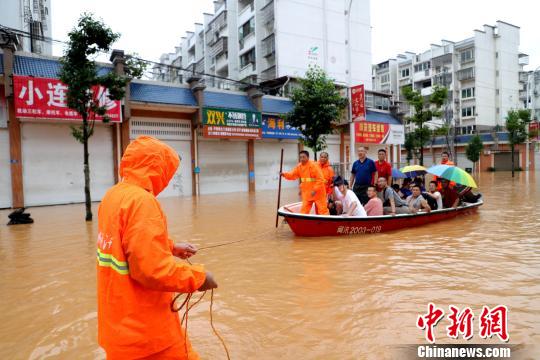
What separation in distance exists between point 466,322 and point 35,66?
1730 cm

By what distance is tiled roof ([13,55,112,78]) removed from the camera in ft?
49.0

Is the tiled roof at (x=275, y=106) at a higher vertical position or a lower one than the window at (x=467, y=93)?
lower

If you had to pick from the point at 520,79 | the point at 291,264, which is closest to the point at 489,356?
the point at 291,264

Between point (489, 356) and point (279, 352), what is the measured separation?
168 centimetres

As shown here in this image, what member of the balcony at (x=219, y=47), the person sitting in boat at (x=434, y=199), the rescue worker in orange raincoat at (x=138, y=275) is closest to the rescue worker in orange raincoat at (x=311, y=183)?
the person sitting in boat at (x=434, y=199)

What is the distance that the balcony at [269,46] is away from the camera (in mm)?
28078

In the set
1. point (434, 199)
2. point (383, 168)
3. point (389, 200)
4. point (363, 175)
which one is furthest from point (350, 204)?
point (434, 199)

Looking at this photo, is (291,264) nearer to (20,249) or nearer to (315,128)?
(20,249)

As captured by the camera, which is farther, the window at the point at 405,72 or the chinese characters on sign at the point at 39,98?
the window at the point at 405,72

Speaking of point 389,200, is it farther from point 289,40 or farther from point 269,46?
point 269,46

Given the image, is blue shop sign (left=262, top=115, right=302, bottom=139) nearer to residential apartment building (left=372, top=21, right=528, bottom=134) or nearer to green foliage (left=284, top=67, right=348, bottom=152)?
green foliage (left=284, top=67, right=348, bottom=152)

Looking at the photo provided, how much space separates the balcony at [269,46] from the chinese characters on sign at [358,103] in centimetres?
1314

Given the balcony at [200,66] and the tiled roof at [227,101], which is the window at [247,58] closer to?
the balcony at [200,66]

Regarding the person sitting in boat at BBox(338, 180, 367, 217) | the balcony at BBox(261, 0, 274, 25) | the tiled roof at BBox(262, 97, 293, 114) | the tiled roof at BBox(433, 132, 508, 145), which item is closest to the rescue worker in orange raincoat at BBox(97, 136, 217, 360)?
the person sitting in boat at BBox(338, 180, 367, 217)
